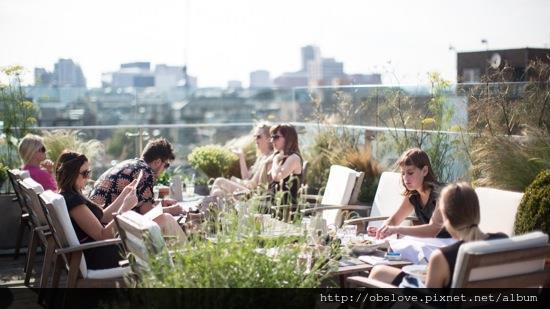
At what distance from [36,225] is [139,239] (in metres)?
2.94

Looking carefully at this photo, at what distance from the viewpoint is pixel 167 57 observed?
22453 millimetres

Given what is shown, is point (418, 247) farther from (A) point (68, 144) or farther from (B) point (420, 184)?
(A) point (68, 144)

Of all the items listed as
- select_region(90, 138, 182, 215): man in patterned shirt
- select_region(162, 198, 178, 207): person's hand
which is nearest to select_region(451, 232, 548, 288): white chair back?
select_region(90, 138, 182, 215): man in patterned shirt

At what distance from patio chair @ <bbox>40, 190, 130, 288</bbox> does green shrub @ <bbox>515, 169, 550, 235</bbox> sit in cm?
269

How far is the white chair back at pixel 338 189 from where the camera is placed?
7.17 m

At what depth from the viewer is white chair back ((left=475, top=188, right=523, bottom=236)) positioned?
5137 millimetres

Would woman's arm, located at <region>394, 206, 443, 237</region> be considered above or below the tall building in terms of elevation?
below

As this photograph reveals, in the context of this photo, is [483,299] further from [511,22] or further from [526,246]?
[511,22]

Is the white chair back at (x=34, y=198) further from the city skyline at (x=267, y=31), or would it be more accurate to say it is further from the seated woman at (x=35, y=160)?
the city skyline at (x=267, y=31)

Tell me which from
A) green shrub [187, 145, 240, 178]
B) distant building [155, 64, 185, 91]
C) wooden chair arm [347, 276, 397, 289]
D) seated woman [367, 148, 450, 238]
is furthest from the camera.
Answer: distant building [155, 64, 185, 91]

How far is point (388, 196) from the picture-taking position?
21.9 feet

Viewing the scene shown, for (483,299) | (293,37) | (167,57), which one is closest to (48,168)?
(483,299)

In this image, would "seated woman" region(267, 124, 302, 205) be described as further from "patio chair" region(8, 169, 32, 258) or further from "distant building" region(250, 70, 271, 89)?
"distant building" region(250, 70, 271, 89)

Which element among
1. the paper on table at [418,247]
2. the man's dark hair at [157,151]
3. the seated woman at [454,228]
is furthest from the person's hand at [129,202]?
the seated woman at [454,228]
